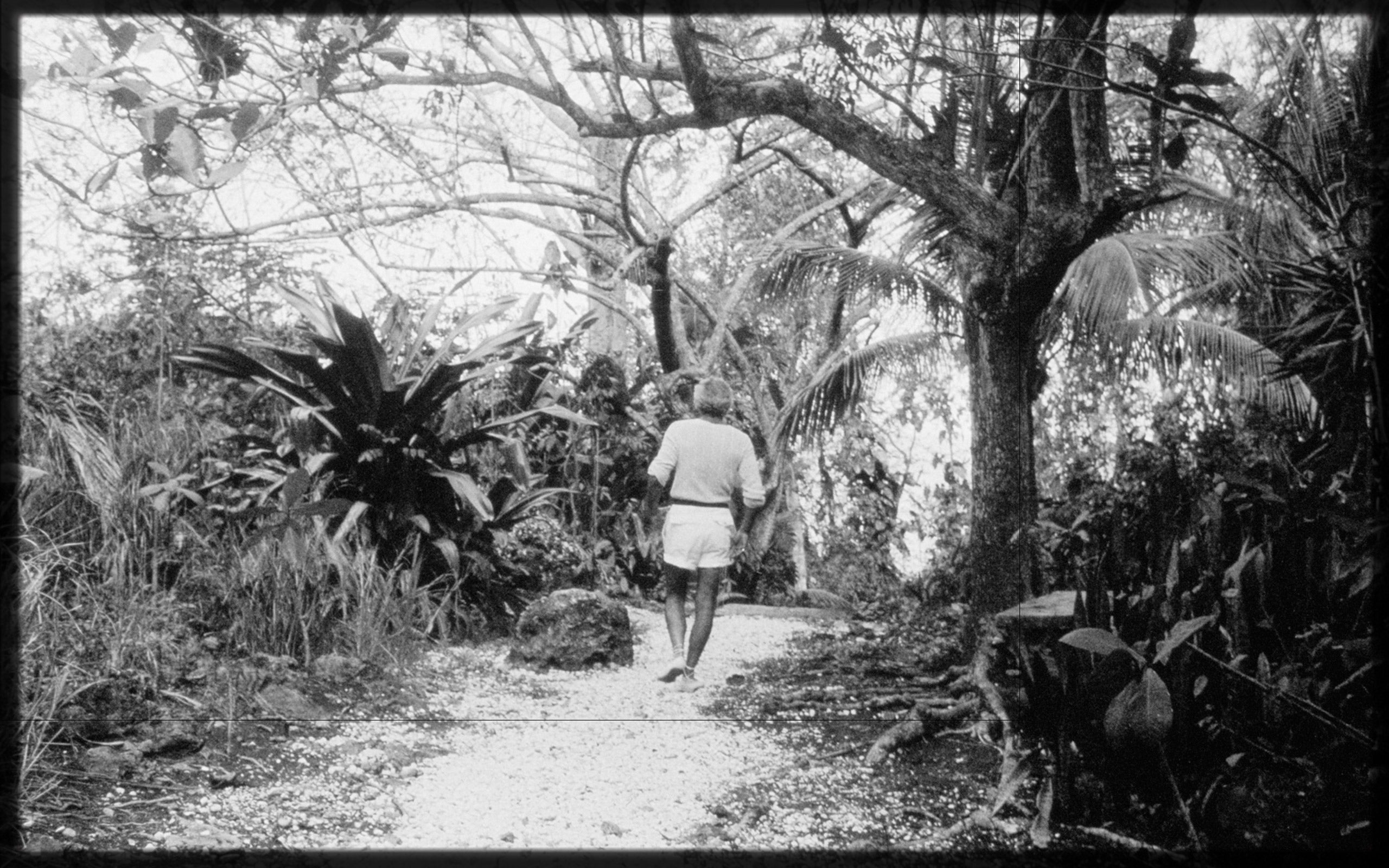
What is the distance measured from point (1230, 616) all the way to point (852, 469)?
25.2 feet

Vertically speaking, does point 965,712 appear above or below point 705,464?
below

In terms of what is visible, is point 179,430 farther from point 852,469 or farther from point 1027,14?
point 852,469

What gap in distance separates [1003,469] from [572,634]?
240 centimetres

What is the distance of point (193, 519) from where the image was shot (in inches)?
190

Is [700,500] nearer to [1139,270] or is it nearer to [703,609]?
[703,609]

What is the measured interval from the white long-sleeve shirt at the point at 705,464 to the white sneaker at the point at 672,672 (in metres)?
0.82

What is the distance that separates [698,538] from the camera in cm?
493

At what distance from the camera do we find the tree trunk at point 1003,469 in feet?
16.4

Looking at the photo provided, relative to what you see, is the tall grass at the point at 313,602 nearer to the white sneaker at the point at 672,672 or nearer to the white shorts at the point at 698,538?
the white sneaker at the point at 672,672

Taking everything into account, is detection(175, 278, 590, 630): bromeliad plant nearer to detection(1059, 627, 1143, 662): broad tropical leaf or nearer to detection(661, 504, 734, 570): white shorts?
detection(661, 504, 734, 570): white shorts

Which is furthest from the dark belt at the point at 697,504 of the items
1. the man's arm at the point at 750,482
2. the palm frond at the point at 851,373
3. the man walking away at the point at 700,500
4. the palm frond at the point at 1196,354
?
the palm frond at the point at 1196,354

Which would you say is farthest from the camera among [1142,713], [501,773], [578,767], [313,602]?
[313,602]

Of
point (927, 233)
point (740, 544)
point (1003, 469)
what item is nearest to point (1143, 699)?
point (1003, 469)

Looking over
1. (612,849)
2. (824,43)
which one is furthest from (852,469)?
(612,849)
